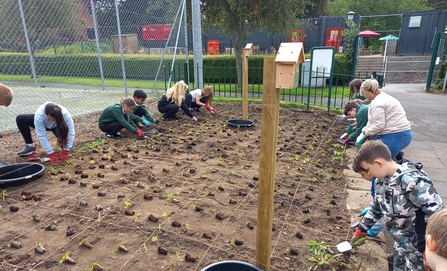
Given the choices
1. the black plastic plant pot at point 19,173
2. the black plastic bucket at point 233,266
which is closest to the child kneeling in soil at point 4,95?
the black plastic plant pot at point 19,173

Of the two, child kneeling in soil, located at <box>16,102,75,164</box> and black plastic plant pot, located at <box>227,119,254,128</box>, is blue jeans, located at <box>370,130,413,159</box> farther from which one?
child kneeling in soil, located at <box>16,102,75,164</box>

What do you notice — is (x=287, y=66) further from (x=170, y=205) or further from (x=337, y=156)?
(x=337, y=156)

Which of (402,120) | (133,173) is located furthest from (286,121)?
(133,173)

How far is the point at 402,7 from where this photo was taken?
31.4 m

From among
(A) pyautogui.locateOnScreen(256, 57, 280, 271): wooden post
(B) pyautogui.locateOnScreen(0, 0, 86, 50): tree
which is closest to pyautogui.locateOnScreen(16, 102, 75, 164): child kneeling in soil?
(B) pyautogui.locateOnScreen(0, 0, 86, 50): tree

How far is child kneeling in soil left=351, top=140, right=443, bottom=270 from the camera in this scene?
1934 millimetres

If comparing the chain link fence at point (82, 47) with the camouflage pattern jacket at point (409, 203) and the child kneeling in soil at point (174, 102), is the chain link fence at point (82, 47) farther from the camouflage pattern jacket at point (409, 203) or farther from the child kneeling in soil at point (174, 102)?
the camouflage pattern jacket at point (409, 203)

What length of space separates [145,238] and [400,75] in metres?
18.9

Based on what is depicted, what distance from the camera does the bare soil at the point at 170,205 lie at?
7.96ft

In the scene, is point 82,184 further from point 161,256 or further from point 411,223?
point 411,223

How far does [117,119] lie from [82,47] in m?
3.45

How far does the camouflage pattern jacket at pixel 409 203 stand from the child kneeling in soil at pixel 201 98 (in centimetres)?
549

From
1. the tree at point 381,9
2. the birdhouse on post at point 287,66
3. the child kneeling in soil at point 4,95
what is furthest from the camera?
the tree at point 381,9

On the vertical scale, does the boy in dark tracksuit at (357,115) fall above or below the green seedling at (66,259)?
above
